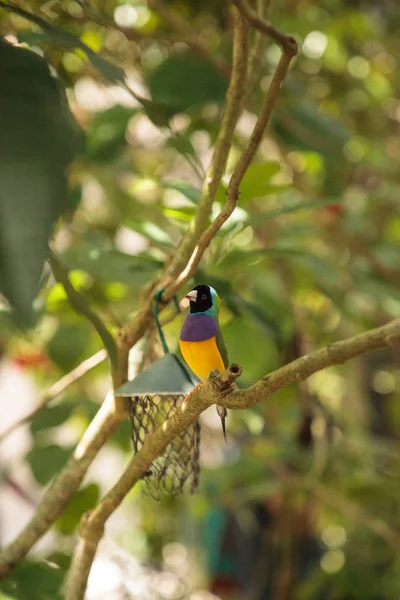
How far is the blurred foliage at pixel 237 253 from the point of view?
0.48 metres

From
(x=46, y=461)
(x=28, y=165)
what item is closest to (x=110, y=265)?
(x=46, y=461)

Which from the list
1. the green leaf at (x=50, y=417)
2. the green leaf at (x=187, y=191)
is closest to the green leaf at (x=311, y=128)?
the green leaf at (x=187, y=191)

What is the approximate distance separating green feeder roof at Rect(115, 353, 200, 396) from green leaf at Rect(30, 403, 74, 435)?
1.49 ft

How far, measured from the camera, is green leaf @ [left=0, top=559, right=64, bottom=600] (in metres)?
0.55

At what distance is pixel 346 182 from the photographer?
4.87 ft

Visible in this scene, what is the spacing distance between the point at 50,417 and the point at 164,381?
19.0 inches

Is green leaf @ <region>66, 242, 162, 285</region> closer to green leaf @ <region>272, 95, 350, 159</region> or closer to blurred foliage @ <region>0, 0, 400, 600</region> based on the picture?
blurred foliage @ <region>0, 0, 400, 600</region>

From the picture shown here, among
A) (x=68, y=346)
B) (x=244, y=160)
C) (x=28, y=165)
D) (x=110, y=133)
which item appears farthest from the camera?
(x=110, y=133)

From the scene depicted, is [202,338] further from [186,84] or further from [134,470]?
[186,84]

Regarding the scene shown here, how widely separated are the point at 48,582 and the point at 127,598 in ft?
1.01

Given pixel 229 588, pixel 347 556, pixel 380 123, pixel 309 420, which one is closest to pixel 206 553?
pixel 229 588

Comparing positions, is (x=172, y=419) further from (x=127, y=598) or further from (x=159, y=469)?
(x=127, y=598)

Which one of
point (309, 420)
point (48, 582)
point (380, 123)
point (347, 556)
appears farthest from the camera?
point (380, 123)

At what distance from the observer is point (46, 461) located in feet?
2.65
